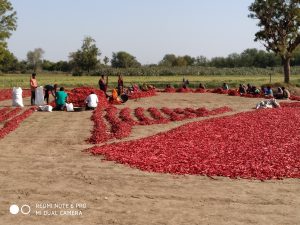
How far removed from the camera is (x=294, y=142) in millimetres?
19078

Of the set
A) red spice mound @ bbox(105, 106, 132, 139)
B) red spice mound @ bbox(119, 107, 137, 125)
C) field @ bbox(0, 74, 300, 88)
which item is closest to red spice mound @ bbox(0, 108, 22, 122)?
red spice mound @ bbox(105, 106, 132, 139)

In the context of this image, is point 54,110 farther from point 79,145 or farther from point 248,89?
point 248,89

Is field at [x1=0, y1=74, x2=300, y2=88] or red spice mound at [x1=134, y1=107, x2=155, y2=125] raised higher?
field at [x1=0, y1=74, x2=300, y2=88]

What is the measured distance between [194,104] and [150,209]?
87.5 ft

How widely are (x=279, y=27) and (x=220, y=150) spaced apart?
45152mm

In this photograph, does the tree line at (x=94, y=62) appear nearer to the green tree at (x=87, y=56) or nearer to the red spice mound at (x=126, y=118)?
the green tree at (x=87, y=56)

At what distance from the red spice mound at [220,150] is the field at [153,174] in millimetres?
36

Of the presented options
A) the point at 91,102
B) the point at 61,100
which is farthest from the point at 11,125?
the point at 91,102

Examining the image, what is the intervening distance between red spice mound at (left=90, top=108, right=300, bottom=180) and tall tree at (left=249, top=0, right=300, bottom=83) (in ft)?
117

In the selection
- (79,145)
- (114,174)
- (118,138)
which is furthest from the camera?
(118,138)

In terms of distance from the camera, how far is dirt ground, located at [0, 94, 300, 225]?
9.77 m

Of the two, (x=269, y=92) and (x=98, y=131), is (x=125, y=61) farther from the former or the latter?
(x=98, y=131)

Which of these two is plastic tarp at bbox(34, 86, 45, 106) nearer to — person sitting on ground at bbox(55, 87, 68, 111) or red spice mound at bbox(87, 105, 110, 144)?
person sitting on ground at bbox(55, 87, 68, 111)

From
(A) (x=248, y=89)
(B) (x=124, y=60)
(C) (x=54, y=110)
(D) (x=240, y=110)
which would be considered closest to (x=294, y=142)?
(D) (x=240, y=110)
